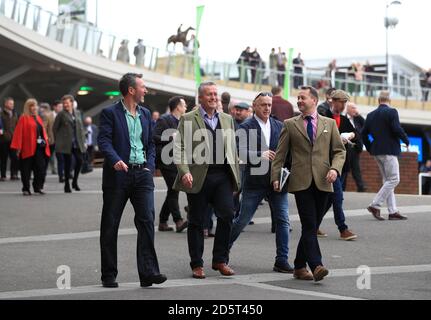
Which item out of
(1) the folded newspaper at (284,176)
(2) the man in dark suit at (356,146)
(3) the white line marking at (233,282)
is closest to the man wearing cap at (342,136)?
(2) the man in dark suit at (356,146)

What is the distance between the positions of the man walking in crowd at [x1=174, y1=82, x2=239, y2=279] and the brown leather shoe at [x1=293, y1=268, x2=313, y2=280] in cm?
66

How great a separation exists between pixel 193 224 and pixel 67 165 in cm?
987

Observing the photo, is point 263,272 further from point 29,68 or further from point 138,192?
point 29,68

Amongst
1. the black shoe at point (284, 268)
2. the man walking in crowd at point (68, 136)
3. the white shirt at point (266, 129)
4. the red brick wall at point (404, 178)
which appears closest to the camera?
the black shoe at point (284, 268)

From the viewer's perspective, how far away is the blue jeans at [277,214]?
30.6ft

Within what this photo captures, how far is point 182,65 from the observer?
121ft

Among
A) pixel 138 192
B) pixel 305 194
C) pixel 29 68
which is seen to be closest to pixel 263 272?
pixel 305 194

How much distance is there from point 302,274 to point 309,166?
1.10m

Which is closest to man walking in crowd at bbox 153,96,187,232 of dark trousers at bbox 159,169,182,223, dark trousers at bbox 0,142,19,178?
dark trousers at bbox 159,169,182,223

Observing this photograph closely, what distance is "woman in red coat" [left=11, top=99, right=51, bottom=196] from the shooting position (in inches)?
697

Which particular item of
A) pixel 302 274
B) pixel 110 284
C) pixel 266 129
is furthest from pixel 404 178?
pixel 110 284

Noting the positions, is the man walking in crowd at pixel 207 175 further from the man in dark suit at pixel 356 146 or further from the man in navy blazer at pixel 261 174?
the man in dark suit at pixel 356 146

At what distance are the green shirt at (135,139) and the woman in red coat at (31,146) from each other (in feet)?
32.2

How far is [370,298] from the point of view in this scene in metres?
7.57
